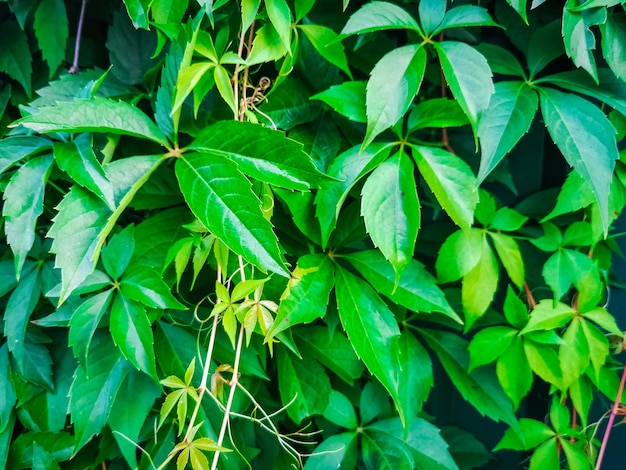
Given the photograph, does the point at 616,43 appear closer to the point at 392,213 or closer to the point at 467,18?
the point at 467,18

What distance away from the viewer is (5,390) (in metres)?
0.77

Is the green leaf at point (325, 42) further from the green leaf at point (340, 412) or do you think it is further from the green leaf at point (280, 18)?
the green leaf at point (340, 412)

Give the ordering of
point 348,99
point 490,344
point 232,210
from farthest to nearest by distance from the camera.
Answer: point 490,344, point 348,99, point 232,210

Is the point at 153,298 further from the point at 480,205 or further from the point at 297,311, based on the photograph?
the point at 480,205

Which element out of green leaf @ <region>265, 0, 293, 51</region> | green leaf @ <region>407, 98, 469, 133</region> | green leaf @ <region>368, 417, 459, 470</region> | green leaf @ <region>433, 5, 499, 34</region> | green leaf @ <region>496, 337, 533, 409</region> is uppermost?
green leaf @ <region>433, 5, 499, 34</region>

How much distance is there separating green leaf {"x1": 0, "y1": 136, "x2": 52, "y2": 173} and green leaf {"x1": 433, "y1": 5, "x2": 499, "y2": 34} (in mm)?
503

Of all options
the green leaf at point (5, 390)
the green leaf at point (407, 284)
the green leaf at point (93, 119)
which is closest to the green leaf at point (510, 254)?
the green leaf at point (407, 284)

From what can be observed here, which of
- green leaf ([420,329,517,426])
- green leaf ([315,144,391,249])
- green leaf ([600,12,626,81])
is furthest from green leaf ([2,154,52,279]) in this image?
green leaf ([600,12,626,81])

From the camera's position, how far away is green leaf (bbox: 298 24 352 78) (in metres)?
0.67

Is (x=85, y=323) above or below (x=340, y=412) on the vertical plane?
above

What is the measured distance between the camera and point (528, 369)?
755 millimetres

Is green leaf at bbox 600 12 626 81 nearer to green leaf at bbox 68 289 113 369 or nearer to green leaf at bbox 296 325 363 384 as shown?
green leaf at bbox 296 325 363 384

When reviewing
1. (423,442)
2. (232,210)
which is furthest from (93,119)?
(423,442)

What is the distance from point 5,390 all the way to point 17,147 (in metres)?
0.38
